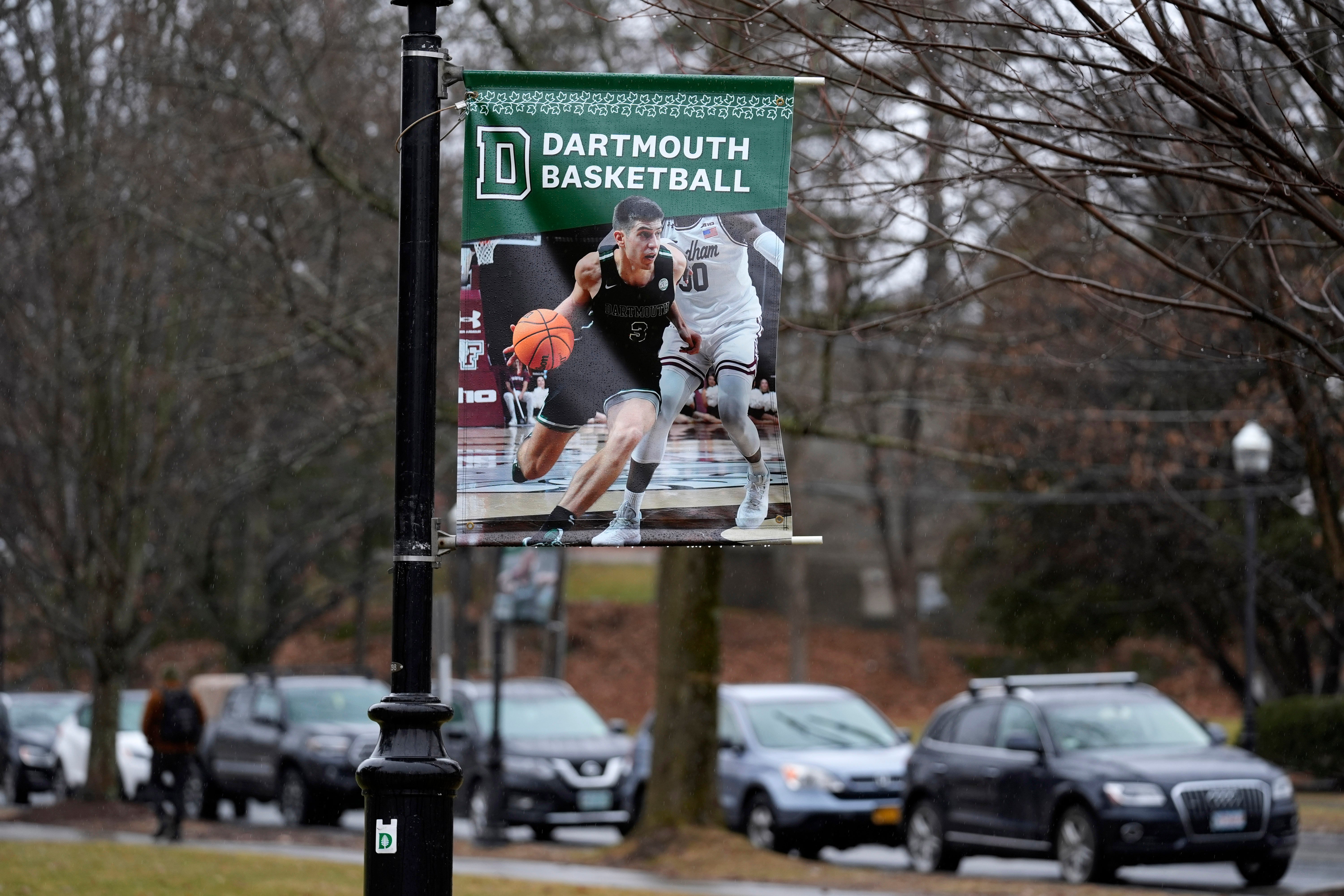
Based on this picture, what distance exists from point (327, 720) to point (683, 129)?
1814 centimetres

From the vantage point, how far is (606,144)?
6.12 meters

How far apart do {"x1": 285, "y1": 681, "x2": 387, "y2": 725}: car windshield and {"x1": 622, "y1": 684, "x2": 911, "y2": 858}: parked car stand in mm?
5883

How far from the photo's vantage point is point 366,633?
172 ft

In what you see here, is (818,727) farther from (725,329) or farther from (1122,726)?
(725,329)

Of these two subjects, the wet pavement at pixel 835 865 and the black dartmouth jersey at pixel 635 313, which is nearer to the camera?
the black dartmouth jersey at pixel 635 313

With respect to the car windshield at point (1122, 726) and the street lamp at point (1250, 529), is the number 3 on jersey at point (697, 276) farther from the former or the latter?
the street lamp at point (1250, 529)

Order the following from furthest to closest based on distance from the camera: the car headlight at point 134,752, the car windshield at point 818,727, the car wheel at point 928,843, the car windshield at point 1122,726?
the car headlight at point 134,752 → the car windshield at point 818,727 → the car wheel at point 928,843 → the car windshield at point 1122,726

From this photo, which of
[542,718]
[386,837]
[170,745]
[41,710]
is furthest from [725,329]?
[41,710]

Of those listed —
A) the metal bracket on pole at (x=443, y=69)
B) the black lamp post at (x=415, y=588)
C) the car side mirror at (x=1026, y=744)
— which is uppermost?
the metal bracket on pole at (x=443, y=69)

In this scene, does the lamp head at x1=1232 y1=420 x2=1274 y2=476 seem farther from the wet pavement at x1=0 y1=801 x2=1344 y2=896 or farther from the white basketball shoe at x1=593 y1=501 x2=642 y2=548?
the white basketball shoe at x1=593 y1=501 x2=642 y2=548

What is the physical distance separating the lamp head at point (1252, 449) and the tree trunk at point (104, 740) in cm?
1467

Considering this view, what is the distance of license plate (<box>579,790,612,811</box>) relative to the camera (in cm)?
2020

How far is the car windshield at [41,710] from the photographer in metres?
30.0

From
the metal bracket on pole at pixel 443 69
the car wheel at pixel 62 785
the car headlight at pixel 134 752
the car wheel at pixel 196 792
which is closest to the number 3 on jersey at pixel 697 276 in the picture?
the metal bracket on pole at pixel 443 69
